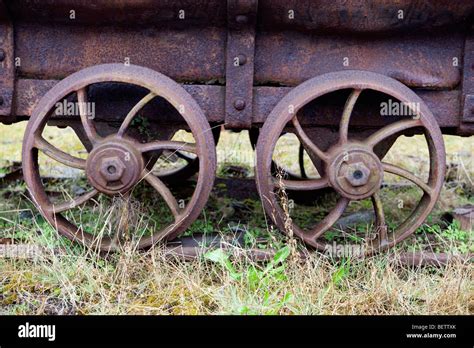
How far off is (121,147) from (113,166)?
0.11 metres

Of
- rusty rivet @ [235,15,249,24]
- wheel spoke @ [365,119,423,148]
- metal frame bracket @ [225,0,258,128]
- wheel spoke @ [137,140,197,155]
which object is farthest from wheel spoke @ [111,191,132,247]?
wheel spoke @ [365,119,423,148]

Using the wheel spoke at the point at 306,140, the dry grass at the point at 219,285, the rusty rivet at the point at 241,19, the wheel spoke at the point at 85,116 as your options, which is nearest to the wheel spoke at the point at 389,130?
the wheel spoke at the point at 306,140

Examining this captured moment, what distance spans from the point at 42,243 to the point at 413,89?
2.22 m

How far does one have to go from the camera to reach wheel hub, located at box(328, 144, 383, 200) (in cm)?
327

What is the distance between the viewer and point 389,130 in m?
3.37

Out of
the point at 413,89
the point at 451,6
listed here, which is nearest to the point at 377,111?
the point at 413,89

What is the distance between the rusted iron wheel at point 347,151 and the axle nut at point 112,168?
0.71m

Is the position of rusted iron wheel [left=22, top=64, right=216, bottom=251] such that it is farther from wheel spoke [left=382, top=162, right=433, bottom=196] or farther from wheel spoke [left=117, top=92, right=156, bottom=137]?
wheel spoke [left=382, top=162, right=433, bottom=196]

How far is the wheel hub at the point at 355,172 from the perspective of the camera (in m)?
3.27

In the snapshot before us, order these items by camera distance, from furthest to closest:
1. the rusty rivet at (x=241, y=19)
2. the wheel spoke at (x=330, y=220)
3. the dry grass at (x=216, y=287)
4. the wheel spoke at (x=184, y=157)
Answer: the wheel spoke at (x=184, y=157) < the wheel spoke at (x=330, y=220) < the rusty rivet at (x=241, y=19) < the dry grass at (x=216, y=287)

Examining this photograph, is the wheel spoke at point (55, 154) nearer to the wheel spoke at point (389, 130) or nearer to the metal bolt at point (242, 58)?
the metal bolt at point (242, 58)

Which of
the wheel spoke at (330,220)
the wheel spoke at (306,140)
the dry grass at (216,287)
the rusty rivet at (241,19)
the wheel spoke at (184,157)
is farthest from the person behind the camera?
the wheel spoke at (184,157)

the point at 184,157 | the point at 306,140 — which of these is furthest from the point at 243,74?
the point at 184,157

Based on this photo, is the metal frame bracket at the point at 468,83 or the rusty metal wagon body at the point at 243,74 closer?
the rusty metal wagon body at the point at 243,74
